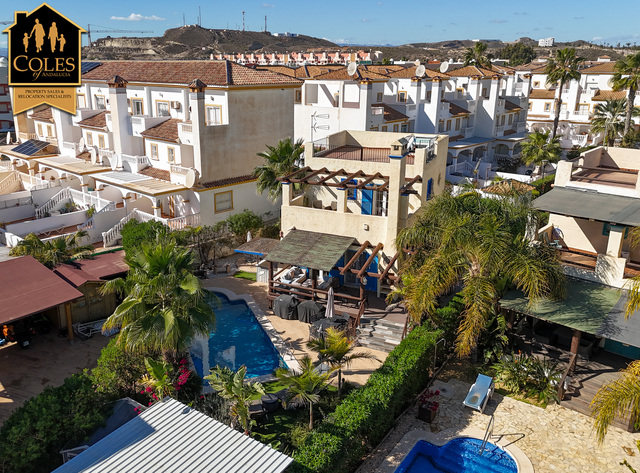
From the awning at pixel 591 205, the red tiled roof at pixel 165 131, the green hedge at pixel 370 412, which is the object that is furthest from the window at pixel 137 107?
the awning at pixel 591 205

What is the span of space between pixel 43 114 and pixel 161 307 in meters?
47.4

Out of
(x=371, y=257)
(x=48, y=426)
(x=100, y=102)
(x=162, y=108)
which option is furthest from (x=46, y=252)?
(x=100, y=102)

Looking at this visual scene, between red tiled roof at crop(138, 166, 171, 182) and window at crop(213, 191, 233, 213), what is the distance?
434 cm

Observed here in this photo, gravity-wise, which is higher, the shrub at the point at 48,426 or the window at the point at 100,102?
the window at the point at 100,102

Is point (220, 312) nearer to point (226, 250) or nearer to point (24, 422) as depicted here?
point (226, 250)

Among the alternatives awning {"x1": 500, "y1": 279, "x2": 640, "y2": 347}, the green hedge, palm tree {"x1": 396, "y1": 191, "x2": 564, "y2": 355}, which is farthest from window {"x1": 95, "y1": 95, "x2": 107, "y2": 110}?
awning {"x1": 500, "y1": 279, "x2": 640, "y2": 347}

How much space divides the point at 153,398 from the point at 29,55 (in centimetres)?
2149

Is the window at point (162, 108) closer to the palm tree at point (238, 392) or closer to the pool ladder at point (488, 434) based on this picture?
the palm tree at point (238, 392)

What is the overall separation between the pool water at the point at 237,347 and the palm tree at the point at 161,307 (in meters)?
4.82

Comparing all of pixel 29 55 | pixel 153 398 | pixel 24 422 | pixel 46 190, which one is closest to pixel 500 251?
pixel 153 398

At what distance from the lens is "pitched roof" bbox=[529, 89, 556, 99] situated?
74.4 metres

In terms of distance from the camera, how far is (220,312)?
2689cm

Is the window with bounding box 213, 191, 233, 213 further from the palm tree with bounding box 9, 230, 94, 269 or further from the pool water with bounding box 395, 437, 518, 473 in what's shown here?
the pool water with bounding box 395, 437, 518, 473

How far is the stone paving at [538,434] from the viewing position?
15.7 metres
